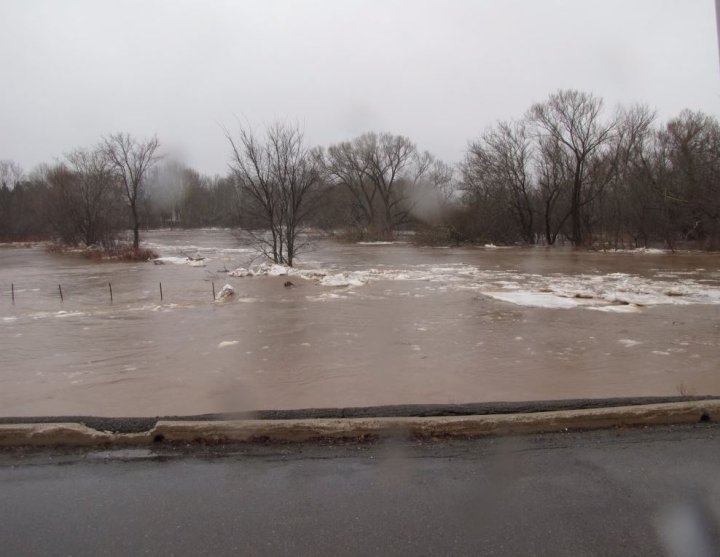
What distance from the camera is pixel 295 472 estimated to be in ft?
12.0

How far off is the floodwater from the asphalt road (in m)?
1.37

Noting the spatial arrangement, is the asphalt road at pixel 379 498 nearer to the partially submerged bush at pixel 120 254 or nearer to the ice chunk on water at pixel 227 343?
the ice chunk on water at pixel 227 343

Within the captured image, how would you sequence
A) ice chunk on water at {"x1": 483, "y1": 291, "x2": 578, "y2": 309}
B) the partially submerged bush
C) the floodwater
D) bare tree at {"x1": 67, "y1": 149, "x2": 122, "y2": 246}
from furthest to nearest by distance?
bare tree at {"x1": 67, "y1": 149, "x2": 122, "y2": 246} → the partially submerged bush → ice chunk on water at {"x1": 483, "y1": 291, "x2": 578, "y2": 309} → the floodwater

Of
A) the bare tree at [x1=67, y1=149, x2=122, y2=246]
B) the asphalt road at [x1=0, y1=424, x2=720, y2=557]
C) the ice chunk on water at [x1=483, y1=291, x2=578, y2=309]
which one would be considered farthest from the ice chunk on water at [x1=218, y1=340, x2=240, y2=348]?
the bare tree at [x1=67, y1=149, x2=122, y2=246]

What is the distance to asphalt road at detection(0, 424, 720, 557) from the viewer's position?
2.85 m

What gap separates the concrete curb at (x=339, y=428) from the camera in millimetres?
4199

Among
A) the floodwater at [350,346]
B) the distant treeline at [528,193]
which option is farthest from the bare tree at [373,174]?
the floodwater at [350,346]

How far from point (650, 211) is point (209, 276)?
1232 inches

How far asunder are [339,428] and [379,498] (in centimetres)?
100

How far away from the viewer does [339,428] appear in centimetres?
425

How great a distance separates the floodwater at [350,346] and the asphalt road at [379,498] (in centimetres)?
137

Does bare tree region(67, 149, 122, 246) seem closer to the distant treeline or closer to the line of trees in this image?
the distant treeline

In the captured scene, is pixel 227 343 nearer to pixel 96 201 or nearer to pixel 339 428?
pixel 339 428

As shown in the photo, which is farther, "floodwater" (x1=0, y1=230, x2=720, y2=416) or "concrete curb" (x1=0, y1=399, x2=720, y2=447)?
"floodwater" (x1=0, y1=230, x2=720, y2=416)
